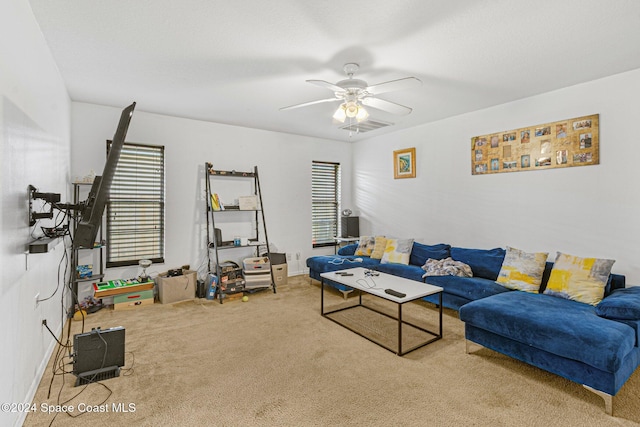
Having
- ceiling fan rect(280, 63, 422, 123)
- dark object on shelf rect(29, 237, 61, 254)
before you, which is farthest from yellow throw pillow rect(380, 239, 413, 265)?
dark object on shelf rect(29, 237, 61, 254)

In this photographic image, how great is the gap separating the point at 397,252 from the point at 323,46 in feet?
10.2

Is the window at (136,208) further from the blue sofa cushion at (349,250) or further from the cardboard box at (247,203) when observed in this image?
the blue sofa cushion at (349,250)

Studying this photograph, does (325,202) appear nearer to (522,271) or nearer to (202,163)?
(202,163)

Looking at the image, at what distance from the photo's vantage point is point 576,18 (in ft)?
7.04

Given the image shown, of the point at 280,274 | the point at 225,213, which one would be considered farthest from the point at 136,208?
the point at 280,274

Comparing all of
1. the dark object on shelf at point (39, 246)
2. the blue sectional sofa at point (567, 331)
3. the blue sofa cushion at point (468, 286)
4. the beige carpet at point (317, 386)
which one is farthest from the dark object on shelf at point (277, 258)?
the dark object on shelf at point (39, 246)

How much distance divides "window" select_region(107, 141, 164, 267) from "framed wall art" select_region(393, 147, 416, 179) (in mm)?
3707

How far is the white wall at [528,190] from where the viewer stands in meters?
3.07

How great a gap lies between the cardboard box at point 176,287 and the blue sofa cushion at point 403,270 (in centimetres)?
259

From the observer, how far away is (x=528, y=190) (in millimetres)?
3777

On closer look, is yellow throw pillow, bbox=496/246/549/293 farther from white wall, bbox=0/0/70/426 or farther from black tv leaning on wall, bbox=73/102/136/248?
white wall, bbox=0/0/70/426

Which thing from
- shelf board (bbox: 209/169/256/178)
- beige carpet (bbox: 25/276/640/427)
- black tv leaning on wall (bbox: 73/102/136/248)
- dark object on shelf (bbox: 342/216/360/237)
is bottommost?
beige carpet (bbox: 25/276/640/427)

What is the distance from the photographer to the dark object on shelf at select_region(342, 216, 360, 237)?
5.88 metres

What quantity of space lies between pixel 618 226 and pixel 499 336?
1.82m
